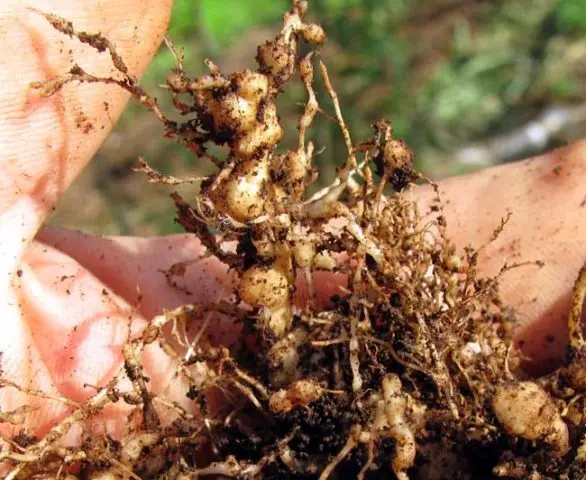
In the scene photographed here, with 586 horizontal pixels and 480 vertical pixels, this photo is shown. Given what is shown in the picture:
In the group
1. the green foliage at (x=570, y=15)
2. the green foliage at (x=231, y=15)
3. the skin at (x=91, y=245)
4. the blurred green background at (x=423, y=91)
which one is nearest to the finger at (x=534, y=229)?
the skin at (x=91, y=245)

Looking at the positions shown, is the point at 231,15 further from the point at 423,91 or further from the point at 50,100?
the point at 50,100

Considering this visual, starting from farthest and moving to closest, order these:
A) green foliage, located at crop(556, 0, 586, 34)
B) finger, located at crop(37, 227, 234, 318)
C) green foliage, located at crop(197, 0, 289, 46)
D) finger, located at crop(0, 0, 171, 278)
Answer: green foliage, located at crop(197, 0, 289, 46)
green foliage, located at crop(556, 0, 586, 34)
finger, located at crop(37, 227, 234, 318)
finger, located at crop(0, 0, 171, 278)

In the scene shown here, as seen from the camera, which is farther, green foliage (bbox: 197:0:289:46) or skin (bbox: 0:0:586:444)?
green foliage (bbox: 197:0:289:46)

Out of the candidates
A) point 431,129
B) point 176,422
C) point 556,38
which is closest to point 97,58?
point 176,422

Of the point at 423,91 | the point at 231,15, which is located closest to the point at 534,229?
the point at 423,91

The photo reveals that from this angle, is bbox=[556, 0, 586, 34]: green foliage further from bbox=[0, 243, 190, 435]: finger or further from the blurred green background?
bbox=[0, 243, 190, 435]: finger

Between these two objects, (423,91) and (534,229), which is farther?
(423,91)

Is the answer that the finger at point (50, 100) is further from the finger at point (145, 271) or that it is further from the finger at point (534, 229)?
the finger at point (534, 229)

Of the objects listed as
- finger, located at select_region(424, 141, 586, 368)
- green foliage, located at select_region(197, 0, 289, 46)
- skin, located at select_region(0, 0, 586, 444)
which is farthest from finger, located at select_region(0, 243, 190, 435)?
green foliage, located at select_region(197, 0, 289, 46)

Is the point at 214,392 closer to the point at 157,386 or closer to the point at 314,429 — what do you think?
the point at 157,386
